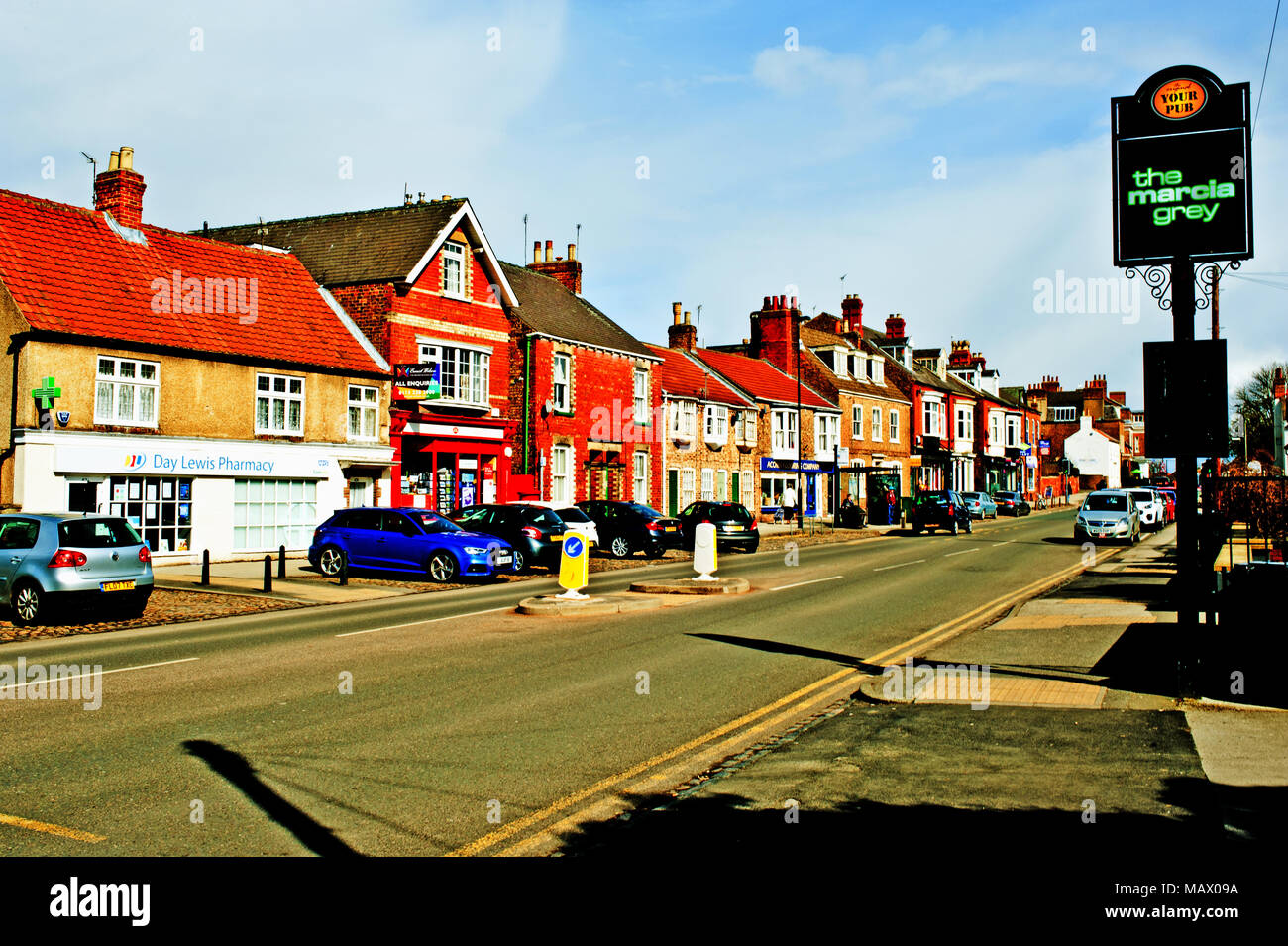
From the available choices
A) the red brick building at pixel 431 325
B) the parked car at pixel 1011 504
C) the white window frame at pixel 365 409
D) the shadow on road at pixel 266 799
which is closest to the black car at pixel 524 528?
the white window frame at pixel 365 409

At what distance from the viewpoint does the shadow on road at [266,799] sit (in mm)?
5824

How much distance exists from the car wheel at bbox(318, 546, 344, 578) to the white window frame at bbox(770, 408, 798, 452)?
32.6 meters

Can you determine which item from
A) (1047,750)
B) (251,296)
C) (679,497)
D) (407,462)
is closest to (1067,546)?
(679,497)

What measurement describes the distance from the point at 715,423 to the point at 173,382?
2774cm

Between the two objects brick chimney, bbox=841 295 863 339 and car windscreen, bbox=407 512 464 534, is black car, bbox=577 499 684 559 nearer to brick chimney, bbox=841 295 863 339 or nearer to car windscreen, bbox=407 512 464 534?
car windscreen, bbox=407 512 464 534

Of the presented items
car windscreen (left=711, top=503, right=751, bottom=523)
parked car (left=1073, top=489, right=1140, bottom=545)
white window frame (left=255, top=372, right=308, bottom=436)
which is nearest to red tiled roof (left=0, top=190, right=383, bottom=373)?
white window frame (left=255, top=372, right=308, bottom=436)

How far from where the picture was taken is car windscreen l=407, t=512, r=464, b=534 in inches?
970

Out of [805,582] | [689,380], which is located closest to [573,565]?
[805,582]

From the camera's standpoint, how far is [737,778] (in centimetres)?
727

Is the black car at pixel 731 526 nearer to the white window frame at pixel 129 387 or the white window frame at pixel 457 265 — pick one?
the white window frame at pixel 457 265

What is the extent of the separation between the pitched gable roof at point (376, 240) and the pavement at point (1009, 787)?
85.3ft

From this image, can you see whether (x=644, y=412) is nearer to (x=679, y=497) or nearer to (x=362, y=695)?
(x=679, y=497)

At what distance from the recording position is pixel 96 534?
669 inches
